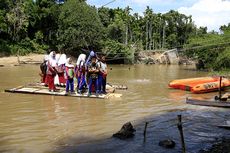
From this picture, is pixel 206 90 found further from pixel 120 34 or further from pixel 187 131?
pixel 120 34

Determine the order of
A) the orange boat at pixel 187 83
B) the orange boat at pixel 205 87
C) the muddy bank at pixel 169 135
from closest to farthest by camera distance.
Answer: the muddy bank at pixel 169 135 < the orange boat at pixel 205 87 < the orange boat at pixel 187 83

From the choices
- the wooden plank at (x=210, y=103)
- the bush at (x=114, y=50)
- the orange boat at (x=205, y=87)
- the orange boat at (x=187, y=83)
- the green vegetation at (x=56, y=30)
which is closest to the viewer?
the wooden plank at (x=210, y=103)

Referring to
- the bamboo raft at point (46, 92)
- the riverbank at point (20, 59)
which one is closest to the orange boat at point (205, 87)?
the bamboo raft at point (46, 92)

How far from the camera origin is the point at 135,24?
7062 centimetres

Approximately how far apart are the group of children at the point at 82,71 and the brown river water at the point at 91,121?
0.76 m

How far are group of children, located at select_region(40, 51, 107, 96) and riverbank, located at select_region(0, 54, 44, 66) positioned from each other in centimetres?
2726

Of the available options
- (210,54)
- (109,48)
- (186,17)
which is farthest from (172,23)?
(210,54)

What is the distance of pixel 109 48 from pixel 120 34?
386 inches

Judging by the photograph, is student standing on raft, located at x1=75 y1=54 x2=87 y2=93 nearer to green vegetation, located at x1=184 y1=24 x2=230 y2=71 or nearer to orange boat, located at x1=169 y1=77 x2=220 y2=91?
orange boat, located at x1=169 y1=77 x2=220 y2=91

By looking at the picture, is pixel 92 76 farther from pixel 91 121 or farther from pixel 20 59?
pixel 20 59

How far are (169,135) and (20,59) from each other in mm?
38213

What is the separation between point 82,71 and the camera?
16641 mm

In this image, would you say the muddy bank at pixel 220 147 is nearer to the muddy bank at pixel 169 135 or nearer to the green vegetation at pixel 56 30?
the muddy bank at pixel 169 135

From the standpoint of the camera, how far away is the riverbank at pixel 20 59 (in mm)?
43900
